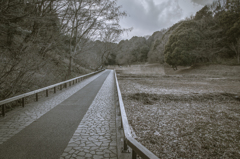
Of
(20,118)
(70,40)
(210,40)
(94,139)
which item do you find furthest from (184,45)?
(20,118)

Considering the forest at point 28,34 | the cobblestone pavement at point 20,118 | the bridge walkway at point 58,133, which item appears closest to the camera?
the bridge walkway at point 58,133

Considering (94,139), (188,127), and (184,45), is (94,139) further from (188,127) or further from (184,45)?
(184,45)

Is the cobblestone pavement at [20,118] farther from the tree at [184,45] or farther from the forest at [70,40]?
the tree at [184,45]

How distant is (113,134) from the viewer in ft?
14.7

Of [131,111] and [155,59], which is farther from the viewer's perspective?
[155,59]

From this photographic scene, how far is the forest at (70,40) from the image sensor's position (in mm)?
7121

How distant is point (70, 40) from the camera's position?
17.0 metres

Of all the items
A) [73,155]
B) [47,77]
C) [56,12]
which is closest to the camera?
[73,155]

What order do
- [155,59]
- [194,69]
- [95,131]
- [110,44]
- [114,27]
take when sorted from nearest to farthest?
1. [95,131]
2. [114,27]
3. [194,69]
4. [110,44]
5. [155,59]

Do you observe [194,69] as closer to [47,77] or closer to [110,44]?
[110,44]

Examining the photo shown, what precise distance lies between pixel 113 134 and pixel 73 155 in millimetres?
1389

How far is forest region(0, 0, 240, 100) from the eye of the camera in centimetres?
712

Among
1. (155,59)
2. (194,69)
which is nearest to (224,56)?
(194,69)

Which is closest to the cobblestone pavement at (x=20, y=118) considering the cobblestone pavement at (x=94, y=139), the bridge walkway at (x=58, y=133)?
the bridge walkway at (x=58, y=133)
